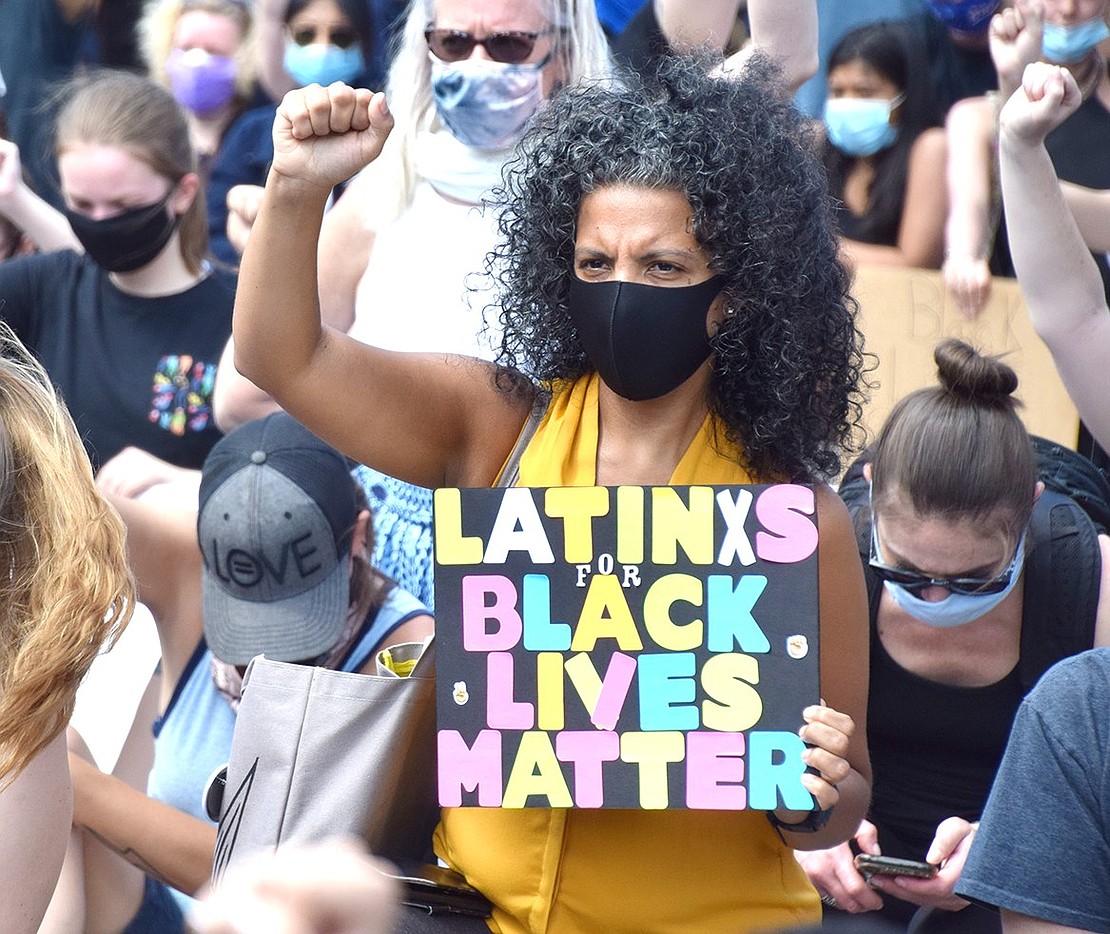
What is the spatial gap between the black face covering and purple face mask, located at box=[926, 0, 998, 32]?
2.36 metres

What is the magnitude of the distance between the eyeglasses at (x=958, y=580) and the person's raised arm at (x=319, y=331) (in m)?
0.98

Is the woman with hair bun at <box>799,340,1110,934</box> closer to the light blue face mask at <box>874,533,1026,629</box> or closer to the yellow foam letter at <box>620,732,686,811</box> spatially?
the light blue face mask at <box>874,533,1026,629</box>

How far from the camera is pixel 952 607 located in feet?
8.95

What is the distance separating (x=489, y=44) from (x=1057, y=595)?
1.75 meters

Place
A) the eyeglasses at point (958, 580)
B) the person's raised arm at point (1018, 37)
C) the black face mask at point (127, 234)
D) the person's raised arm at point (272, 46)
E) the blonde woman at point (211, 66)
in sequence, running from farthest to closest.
A: the blonde woman at point (211, 66), the person's raised arm at point (272, 46), the black face mask at point (127, 234), the person's raised arm at point (1018, 37), the eyeglasses at point (958, 580)

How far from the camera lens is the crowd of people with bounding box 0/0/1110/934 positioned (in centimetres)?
191

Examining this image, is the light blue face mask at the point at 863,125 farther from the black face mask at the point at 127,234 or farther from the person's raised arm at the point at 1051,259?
the black face mask at the point at 127,234

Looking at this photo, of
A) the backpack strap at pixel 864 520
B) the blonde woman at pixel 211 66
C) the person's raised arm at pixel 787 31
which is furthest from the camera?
the blonde woman at pixel 211 66

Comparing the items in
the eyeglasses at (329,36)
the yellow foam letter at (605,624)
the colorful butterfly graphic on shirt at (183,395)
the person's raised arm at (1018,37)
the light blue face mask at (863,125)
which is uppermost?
the person's raised arm at (1018,37)

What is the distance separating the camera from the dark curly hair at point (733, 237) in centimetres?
209

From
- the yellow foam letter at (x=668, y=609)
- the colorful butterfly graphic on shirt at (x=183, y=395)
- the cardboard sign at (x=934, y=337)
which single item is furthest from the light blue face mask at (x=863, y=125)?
the yellow foam letter at (x=668, y=609)

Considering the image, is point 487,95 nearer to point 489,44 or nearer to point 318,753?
point 489,44

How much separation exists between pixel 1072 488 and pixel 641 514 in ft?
4.45

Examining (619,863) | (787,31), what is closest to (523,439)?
(619,863)
